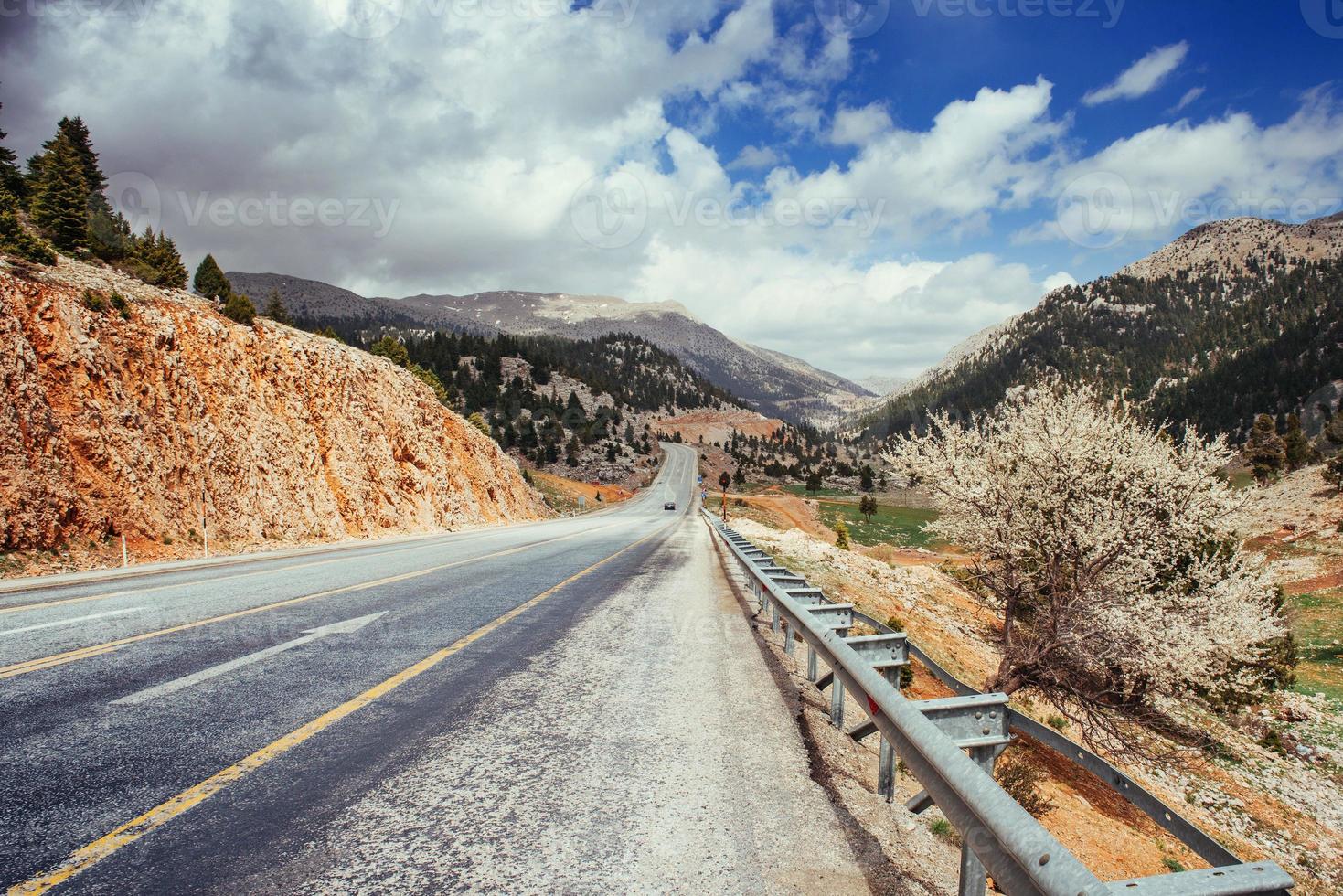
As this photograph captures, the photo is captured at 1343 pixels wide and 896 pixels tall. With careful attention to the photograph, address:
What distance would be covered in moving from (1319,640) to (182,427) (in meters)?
51.4

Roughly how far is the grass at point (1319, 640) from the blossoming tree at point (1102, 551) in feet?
61.0

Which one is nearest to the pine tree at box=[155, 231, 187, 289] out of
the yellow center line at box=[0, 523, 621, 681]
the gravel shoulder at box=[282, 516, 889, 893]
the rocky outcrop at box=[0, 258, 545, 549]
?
the rocky outcrop at box=[0, 258, 545, 549]

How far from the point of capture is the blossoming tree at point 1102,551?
503 inches

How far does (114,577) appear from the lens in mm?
12953

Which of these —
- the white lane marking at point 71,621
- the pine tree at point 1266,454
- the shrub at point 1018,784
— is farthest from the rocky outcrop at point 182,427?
the pine tree at point 1266,454

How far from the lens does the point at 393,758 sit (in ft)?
13.0

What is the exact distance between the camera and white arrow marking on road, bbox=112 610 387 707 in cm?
488

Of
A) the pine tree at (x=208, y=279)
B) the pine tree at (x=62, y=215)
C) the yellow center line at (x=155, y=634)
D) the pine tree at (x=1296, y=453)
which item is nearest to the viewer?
the yellow center line at (x=155, y=634)

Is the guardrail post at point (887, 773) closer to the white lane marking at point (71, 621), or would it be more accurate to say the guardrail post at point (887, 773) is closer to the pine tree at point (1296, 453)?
the white lane marking at point (71, 621)

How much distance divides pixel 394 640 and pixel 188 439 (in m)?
20.3

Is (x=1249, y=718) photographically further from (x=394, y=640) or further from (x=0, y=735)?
(x=0, y=735)

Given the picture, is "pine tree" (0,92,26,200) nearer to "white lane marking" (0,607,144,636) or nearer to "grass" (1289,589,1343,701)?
"white lane marking" (0,607,144,636)

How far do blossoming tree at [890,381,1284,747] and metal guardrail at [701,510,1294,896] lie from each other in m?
9.64

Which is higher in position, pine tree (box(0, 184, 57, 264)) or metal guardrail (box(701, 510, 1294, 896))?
pine tree (box(0, 184, 57, 264))
